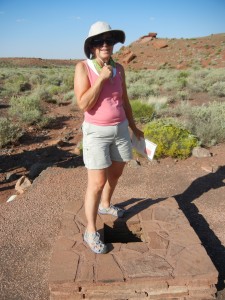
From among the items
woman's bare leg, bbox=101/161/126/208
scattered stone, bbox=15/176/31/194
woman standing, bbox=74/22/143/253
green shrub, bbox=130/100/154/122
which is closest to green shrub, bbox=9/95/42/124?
green shrub, bbox=130/100/154/122

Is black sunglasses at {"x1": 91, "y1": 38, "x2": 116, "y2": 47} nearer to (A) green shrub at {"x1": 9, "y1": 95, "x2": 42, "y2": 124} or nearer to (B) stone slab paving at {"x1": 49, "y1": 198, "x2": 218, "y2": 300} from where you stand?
(B) stone slab paving at {"x1": 49, "y1": 198, "x2": 218, "y2": 300}

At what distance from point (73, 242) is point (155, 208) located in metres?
1.13

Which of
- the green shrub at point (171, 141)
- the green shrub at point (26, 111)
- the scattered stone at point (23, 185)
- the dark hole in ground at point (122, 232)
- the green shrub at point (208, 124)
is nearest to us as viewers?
the dark hole in ground at point (122, 232)

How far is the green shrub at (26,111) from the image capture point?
1138 cm

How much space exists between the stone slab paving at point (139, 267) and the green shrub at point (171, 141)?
3.02 metres

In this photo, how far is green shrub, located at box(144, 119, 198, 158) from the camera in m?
6.55

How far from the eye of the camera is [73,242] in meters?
3.32

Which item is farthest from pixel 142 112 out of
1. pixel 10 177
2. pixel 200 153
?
pixel 10 177

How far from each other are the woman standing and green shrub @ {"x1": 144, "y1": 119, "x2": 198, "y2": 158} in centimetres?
344

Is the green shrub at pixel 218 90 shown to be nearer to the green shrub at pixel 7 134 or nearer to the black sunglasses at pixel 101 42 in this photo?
the green shrub at pixel 7 134

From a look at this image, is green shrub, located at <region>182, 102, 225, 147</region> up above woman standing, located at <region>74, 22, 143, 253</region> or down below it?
below

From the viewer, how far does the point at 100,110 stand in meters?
2.83

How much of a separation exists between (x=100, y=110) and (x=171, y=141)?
4113 millimetres

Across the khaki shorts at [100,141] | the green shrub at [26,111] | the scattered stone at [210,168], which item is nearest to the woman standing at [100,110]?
the khaki shorts at [100,141]
